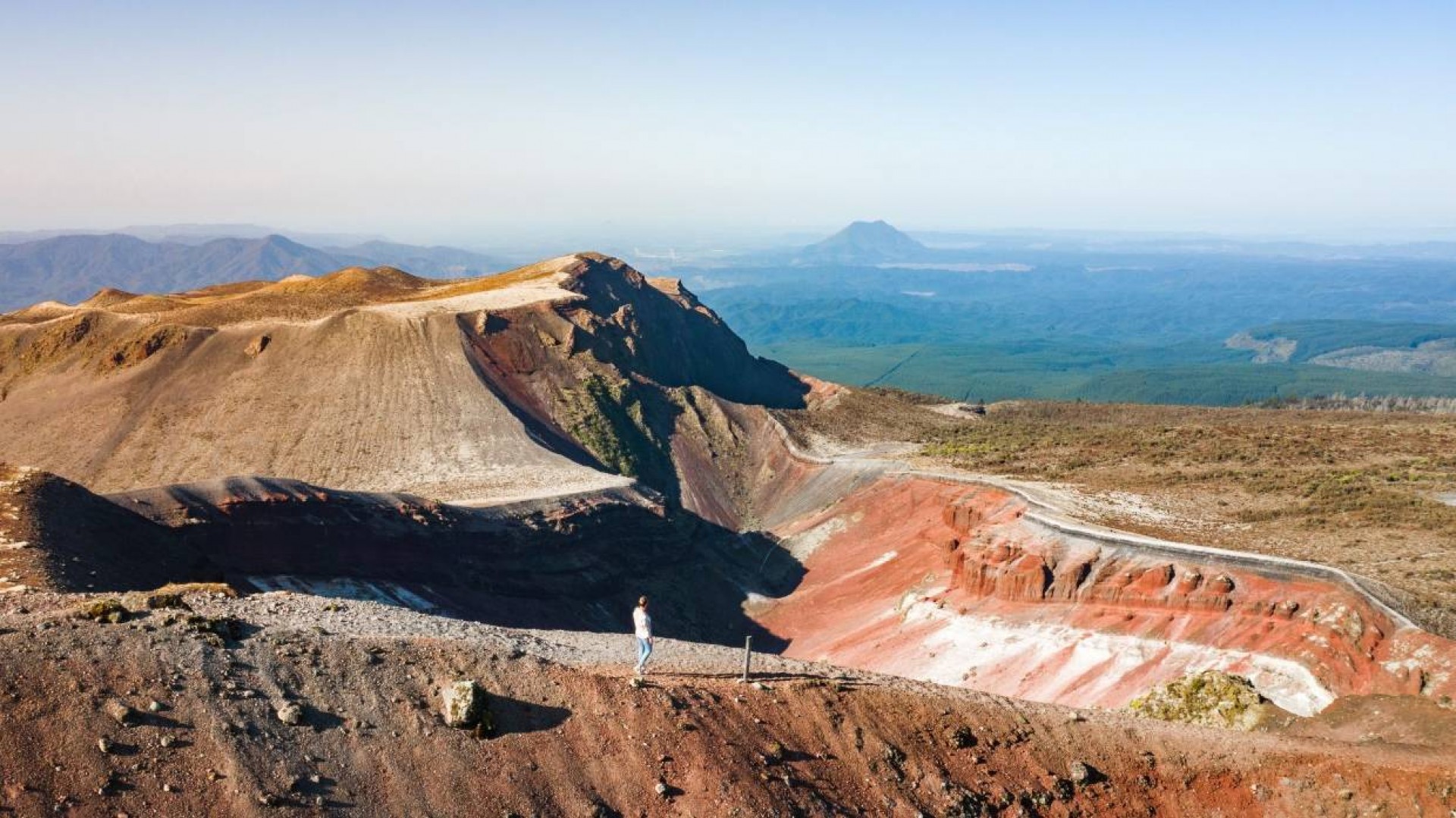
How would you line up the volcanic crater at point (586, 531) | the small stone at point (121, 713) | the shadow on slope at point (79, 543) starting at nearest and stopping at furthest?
the small stone at point (121, 713)
the volcanic crater at point (586, 531)
the shadow on slope at point (79, 543)

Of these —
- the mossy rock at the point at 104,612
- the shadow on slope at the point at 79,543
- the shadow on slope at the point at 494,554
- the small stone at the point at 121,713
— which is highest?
the mossy rock at the point at 104,612

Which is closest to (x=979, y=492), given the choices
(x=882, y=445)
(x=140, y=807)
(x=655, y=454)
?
(x=882, y=445)

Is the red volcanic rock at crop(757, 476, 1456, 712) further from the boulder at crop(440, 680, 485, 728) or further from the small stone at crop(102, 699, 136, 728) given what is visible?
the small stone at crop(102, 699, 136, 728)

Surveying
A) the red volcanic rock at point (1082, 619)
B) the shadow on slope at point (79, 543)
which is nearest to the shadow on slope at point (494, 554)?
the shadow on slope at point (79, 543)

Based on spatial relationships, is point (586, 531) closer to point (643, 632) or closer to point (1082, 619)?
point (1082, 619)

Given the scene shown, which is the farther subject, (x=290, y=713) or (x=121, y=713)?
(x=290, y=713)

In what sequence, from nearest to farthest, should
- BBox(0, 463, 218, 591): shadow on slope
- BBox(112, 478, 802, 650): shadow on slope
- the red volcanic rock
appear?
BBox(0, 463, 218, 591): shadow on slope < the red volcanic rock < BBox(112, 478, 802, 650): shadow on slope

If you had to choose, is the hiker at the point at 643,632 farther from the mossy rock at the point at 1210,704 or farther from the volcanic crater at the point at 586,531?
the mossy rock at the point at 1210,704

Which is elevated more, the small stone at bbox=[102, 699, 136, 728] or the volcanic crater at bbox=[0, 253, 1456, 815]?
the small stone at bbox=[102, 699, 136, 728]

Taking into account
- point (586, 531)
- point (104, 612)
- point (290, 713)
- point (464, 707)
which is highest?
point (104, 612)

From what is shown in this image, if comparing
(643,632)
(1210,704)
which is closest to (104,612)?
(643,632)

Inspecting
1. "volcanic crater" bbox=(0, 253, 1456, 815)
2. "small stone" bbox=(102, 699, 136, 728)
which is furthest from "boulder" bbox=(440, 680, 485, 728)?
"small stone" bbox=(102, 699, 136, 728)

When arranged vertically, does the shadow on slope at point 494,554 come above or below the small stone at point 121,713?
below
